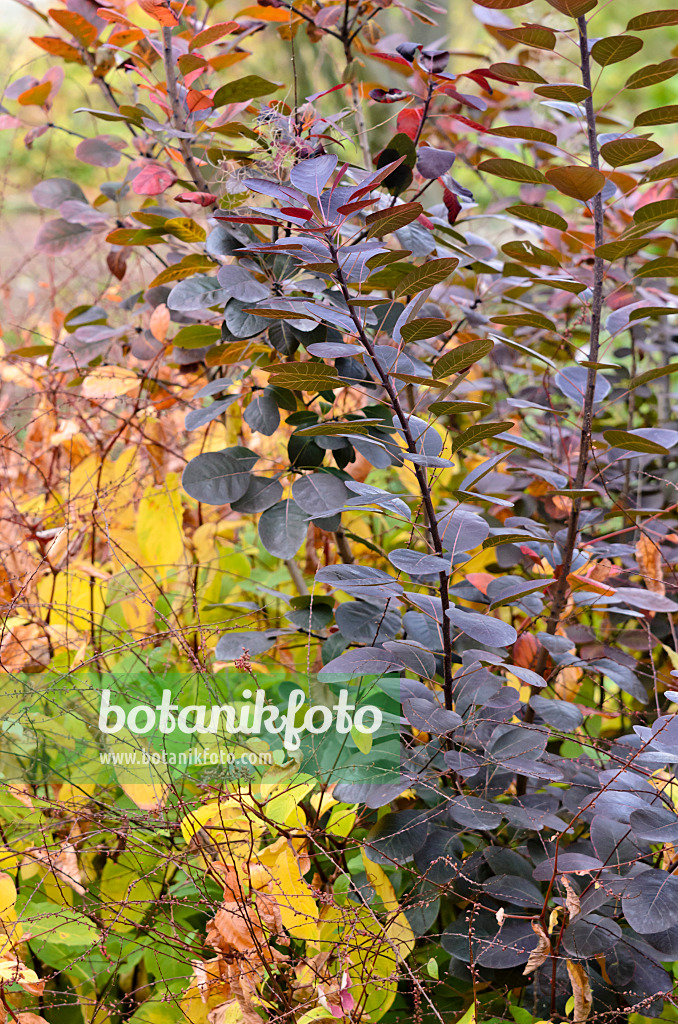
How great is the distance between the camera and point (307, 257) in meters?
0.65

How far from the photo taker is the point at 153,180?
2.64 ft

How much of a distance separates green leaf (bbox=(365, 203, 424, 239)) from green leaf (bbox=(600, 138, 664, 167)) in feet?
0.59

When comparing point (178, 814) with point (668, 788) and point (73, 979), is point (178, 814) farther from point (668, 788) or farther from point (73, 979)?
point (668, 788)

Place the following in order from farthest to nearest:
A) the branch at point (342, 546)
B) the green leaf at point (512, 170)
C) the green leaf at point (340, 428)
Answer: the branch at point (342, 546)
the green leaf at point (512, 170)
the green leaf at point (340, 428)

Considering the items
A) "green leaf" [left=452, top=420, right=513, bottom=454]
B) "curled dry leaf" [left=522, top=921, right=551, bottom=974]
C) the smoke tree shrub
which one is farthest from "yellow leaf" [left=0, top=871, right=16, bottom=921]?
"green leaf" [left=452, top=420, right=513, bottom=454]

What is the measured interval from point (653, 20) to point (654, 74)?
1.7 inches

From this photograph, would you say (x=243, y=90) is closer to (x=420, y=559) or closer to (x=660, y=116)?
(x=660, y=116)

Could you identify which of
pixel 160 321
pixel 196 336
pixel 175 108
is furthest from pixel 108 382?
pixel 175 108

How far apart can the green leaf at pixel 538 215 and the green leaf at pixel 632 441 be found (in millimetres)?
202

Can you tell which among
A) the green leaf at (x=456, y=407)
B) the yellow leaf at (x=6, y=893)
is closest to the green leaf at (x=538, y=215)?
the green leaf at (x=456, y=407)

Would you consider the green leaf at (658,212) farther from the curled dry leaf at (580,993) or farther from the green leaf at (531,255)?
the curled dry leaf at (580,993)

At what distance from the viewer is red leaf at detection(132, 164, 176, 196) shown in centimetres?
79

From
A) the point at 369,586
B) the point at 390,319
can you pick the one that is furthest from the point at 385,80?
the point at 369,586

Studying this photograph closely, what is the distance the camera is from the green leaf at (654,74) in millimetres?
662
